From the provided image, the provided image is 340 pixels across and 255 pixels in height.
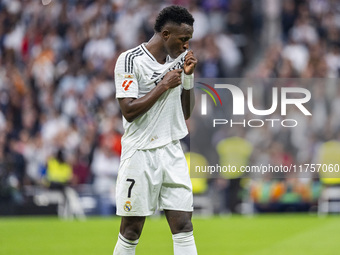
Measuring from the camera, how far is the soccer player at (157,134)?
182 inches

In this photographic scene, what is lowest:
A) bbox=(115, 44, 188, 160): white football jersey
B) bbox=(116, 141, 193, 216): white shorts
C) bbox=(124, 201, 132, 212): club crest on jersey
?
bbox=(124, 201, 132, 212): club crest on jersey

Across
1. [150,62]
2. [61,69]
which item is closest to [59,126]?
[61,69]

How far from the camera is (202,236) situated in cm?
977

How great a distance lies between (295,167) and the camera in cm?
1127

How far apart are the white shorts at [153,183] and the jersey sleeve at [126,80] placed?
16.8 inches

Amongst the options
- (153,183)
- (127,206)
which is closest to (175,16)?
(153,183)

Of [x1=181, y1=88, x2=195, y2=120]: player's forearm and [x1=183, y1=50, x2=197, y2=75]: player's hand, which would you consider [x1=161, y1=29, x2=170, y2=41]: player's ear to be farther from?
[x1=181, y1=88, x2=195, y2=120]: player's forearm

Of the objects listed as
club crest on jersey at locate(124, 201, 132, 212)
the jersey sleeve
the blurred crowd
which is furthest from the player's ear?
the blurred crowd

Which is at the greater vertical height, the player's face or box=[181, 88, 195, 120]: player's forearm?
the player's face

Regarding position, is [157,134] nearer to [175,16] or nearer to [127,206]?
[127,206]

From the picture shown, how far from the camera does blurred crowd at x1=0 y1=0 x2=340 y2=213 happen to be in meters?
13.5

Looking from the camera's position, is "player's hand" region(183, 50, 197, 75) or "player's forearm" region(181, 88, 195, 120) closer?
"player's hand" region(183, 50, 197, 75)

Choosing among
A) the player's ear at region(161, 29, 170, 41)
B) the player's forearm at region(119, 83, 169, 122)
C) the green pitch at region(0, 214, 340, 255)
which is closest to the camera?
the player's forearm at region(119, 83, 169, 122)

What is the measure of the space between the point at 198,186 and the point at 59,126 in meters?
3.50
